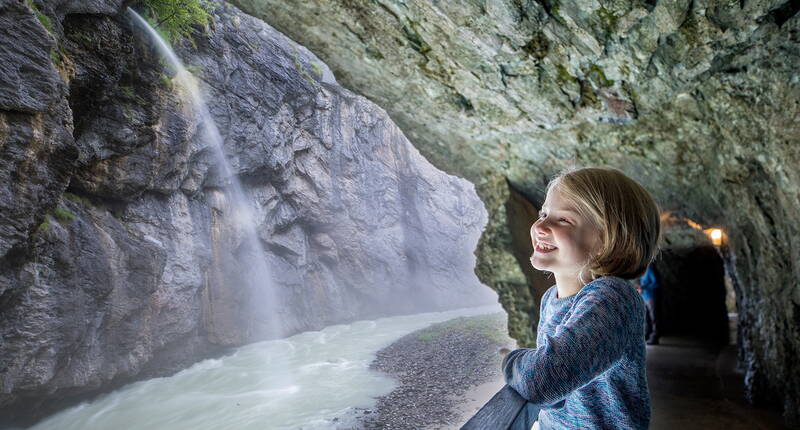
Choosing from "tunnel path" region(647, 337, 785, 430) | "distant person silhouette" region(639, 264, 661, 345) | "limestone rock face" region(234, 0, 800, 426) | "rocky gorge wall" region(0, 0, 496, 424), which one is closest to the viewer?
"limestone rock face" region(234, 0, 800, 426)

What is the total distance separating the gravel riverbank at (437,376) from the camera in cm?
1313

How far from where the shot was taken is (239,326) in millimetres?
22328

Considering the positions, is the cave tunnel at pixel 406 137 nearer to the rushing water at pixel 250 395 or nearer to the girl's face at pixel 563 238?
the rushing water at pixel 250 395

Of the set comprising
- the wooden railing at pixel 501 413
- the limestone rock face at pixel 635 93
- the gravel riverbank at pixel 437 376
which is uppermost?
the limestone rock face at pixel 635 93

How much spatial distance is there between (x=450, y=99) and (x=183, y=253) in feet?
51.7

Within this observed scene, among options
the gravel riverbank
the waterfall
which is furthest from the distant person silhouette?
the waterfall

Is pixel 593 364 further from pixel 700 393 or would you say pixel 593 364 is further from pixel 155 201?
pixel 155 201

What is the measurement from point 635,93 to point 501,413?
4.64 m

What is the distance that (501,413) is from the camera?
3.22 feet

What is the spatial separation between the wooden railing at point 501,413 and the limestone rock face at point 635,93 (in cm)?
364

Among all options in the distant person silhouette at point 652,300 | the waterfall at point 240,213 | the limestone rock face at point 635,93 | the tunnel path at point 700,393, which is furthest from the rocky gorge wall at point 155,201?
the distant person silhouette at point 652,300

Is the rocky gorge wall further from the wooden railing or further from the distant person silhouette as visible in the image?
the distant person silhouette

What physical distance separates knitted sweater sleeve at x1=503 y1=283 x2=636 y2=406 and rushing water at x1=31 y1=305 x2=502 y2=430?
13.5 metres

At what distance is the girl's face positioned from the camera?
1.15m
